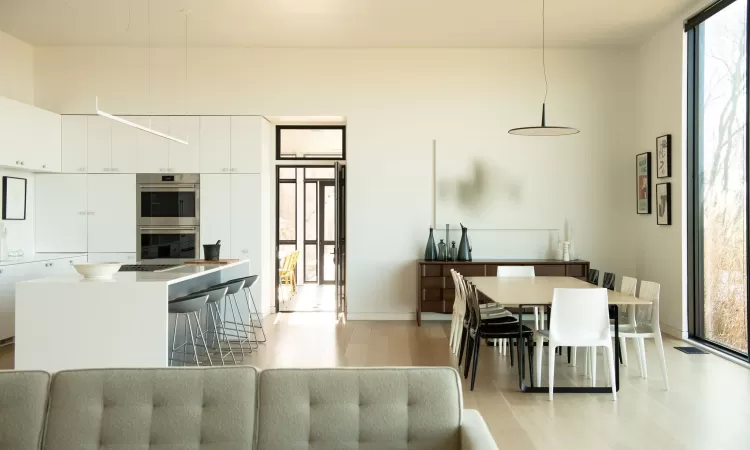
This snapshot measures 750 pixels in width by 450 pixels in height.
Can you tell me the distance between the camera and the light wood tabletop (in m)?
4.51

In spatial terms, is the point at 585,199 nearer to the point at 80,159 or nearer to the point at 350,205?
the point at 350,205

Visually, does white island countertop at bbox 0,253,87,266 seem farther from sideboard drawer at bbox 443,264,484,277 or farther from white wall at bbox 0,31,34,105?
sideboard drawer at bbox 443,264,484,277

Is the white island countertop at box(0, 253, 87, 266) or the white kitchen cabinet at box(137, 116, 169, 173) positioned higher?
the white kitchen cabinet at box(137, 116, 169, 173)

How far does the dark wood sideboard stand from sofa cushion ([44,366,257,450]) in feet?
17.6

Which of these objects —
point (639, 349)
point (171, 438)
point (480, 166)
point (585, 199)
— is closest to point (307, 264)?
point (480, 166)

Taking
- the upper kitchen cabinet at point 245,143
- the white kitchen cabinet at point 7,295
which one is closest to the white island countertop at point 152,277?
the white kitchen cabinet at point 7,295

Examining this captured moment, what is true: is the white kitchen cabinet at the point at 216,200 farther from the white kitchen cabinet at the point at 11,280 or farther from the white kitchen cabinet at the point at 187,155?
the white kitchen cabinet at the point at 11,280

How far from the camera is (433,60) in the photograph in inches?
311

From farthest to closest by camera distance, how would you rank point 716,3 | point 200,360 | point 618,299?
point 716,3
point 200,360
point 618,299

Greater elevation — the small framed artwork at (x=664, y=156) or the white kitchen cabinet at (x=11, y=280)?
the small framed artwork at (x=664, y=156)

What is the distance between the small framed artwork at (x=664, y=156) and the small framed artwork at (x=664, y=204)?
132mm

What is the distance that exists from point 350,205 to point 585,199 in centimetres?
297

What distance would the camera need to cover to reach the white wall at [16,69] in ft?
23.8

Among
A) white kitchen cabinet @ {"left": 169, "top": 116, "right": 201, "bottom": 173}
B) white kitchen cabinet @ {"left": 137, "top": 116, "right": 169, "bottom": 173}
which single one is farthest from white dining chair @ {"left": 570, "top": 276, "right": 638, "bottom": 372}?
white kitchen cabinet @ {"left": 137, "top": 116, "right": 169, "bottom": 173}
